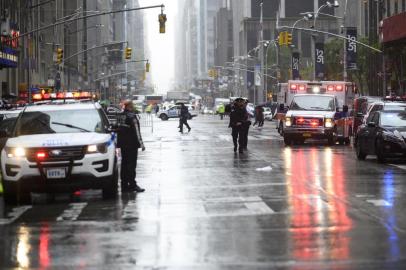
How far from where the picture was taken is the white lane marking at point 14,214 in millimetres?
12797

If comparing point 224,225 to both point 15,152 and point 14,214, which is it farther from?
point 15,152

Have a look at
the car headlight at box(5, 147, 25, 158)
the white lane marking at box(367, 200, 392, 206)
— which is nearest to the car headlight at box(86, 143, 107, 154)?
the car headlight at box(5, 147, 25, 158)

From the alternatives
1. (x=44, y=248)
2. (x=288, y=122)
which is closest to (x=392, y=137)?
(x=288, y=122)

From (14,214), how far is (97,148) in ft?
6.63

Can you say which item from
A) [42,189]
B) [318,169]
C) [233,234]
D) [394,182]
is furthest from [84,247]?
[318,169]

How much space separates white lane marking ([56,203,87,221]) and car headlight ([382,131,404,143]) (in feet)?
36.5

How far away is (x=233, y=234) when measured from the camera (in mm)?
10883

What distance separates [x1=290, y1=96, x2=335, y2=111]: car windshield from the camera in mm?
35156

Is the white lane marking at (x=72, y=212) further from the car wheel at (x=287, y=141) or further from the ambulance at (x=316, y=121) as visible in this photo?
the car wheel at (x=287, y=141)

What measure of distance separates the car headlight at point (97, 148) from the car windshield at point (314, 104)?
20.7 m

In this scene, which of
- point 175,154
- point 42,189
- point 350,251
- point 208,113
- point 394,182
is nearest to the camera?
point 350,251

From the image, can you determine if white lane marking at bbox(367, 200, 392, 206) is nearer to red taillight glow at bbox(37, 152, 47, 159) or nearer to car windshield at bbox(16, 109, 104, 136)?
car windshield at bbox(16, 109, 104, 136)

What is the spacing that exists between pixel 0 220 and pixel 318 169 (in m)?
10.4

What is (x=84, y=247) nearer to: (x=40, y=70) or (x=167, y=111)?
(x=40, y=70)
